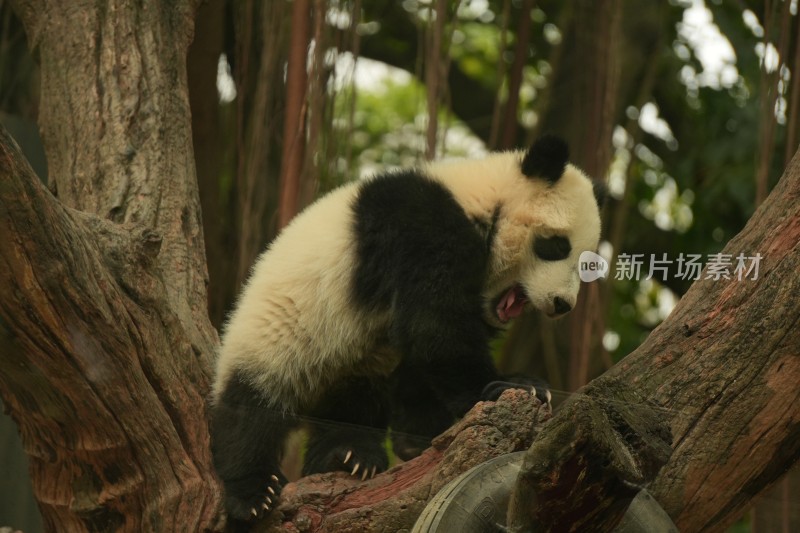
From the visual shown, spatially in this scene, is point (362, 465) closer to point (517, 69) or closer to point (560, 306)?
point (560, 306)

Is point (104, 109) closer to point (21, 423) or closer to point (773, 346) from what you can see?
point (21, 423)

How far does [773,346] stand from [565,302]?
0.76m

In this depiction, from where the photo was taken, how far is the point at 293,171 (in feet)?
11.3

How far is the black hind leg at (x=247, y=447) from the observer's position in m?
2.46

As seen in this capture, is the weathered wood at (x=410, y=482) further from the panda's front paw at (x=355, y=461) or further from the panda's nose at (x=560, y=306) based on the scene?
the panda's nose at (x=560, y=306)

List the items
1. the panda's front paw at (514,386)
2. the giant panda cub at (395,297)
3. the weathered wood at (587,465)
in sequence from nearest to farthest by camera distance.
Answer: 1. the weathered wood at (587,465)
2. the panda's front paw at (514,386)
3. the giant panda cub at (395,297)

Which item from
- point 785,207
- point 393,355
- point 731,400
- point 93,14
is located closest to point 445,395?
Answer: point 393,355

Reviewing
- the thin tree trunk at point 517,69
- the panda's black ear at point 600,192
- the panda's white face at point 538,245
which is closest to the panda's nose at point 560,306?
the panda's white face at point 538,245

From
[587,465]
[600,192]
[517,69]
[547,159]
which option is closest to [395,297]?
[547,159]

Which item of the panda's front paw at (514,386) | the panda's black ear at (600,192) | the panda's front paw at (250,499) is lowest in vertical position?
the panda's front paw at (250,499)

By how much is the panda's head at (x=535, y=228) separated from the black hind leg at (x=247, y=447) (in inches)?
29.5

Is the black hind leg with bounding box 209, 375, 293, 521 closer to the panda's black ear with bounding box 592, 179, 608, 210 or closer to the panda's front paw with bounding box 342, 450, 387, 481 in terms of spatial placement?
the panda's front paw with bounding box 342, 450, 387, 481

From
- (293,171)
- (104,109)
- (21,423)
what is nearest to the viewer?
(21,423)

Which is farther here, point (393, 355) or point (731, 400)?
point (393, 355)
